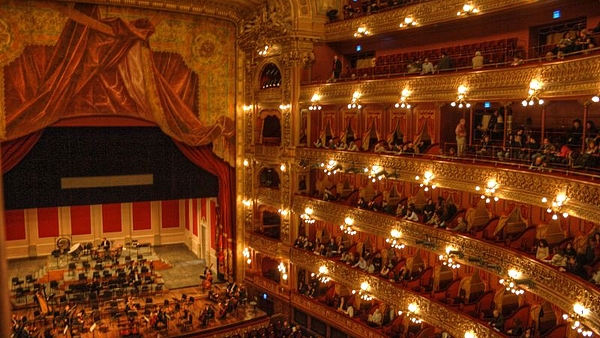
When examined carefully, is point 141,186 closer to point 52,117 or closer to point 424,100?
point 52,117

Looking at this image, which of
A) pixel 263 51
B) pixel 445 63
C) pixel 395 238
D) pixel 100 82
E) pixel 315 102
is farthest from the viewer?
pixel 263 51

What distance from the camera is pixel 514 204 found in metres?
18.3

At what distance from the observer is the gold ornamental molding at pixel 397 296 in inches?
679

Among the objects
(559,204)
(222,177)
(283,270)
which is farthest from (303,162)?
(559,204)

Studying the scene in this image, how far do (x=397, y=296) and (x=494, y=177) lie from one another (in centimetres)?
588

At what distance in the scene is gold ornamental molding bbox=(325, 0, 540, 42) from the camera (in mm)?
17680

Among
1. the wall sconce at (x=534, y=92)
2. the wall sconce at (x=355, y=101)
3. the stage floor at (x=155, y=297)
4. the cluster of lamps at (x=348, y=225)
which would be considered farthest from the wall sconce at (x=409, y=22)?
the stage floor at (x=155, y=297)

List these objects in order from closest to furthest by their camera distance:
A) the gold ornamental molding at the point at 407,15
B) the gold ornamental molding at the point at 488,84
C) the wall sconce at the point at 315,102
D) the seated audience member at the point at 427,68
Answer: the gold ornamental molding at the point at 488,84 → the gold ornamental molding at the point at 407,15 → the seated audience member at the point at 427,68 → the wall sconce at the point at 315,102

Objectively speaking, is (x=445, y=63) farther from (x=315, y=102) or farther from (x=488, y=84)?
(x=315, y=102)

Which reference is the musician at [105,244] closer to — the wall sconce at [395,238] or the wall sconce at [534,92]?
the wall sconce at [395,238]

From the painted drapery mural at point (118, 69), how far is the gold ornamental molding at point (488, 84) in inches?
242

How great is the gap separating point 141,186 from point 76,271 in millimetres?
5506

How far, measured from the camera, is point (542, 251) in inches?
591

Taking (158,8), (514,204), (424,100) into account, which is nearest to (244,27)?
(158,8)
